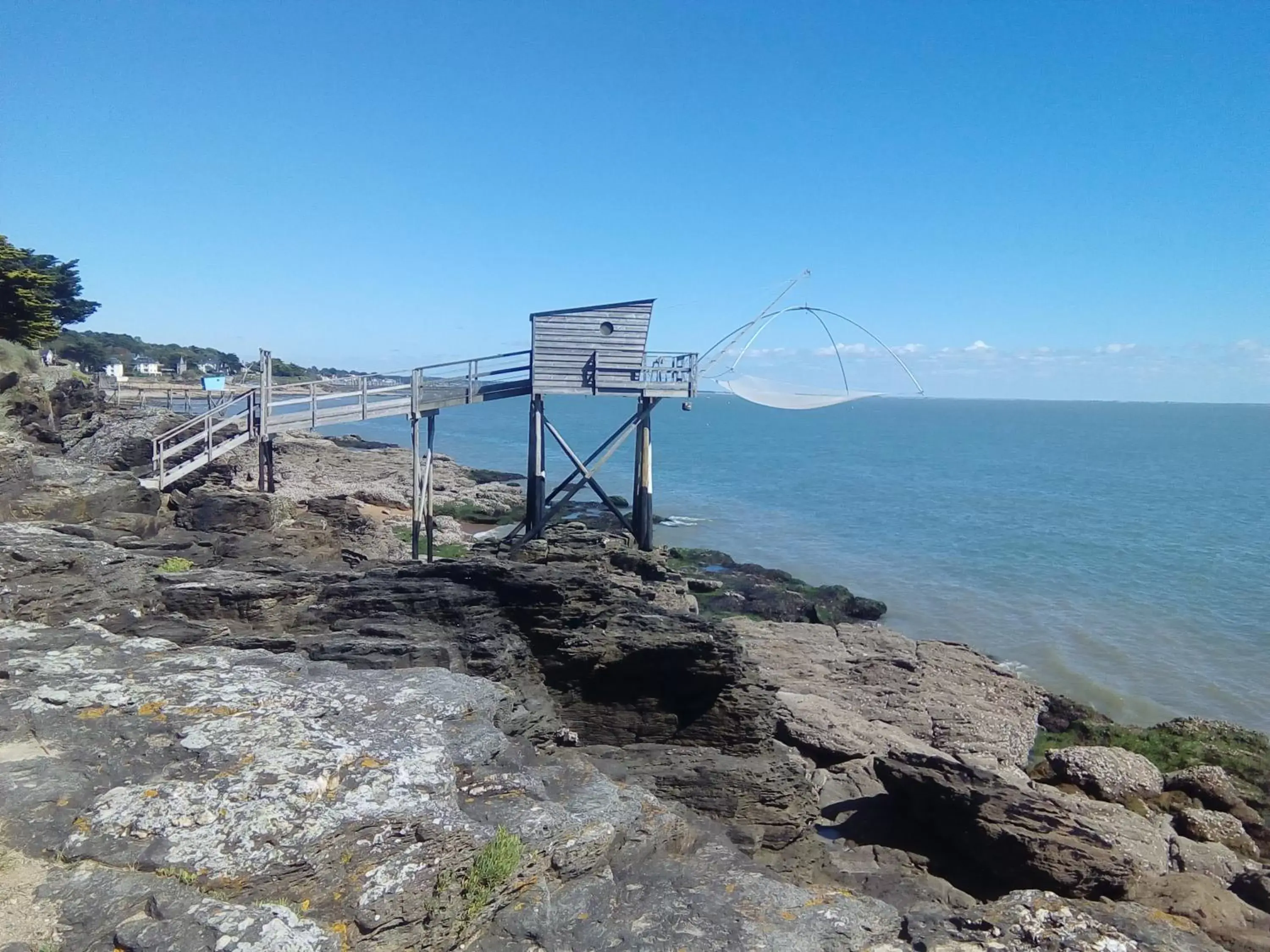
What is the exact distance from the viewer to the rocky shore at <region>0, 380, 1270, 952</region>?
204 inches

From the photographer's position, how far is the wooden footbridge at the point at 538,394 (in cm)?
2075

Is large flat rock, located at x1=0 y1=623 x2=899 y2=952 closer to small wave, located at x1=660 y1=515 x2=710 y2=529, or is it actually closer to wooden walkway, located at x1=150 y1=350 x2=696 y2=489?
wooden walkway, located at x1=150 y1=350 x2=696 y2=489

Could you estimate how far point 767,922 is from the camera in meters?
6.15

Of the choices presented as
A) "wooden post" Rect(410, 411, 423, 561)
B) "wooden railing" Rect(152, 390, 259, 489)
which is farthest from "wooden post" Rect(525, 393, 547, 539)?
"wooden railing" Rect(152, 390, 259, 489)

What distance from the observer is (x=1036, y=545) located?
39.1 metres

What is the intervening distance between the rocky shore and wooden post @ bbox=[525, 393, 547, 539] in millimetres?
7038

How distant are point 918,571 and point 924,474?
44.5 meters

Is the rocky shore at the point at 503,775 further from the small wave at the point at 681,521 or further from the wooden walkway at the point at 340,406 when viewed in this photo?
the small wave at the point at 681,521

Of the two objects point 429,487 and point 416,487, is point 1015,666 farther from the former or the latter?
point 416,487

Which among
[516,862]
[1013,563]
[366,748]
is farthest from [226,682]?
[1013,563]

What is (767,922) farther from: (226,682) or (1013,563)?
(1013,563)

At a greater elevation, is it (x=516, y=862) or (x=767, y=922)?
(x=516, y=862)

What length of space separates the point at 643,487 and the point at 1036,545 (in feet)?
77.4

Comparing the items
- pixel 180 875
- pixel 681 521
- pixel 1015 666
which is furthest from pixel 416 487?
pixel 681 521
